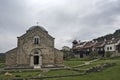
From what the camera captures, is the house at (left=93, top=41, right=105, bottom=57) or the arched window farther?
the house at (left=93, top=41, right=105, bottom=57)

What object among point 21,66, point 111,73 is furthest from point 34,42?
point 111,73

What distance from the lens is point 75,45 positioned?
4668 inches

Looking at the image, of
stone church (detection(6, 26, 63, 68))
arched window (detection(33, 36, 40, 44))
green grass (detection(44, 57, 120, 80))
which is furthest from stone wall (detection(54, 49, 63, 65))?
green grass (detection(44, 57, 120, 80))

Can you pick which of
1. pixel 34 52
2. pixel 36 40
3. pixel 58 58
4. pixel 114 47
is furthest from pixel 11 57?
pixel 114 47

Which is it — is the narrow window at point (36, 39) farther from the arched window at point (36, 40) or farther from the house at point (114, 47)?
the house at point (114, 47)

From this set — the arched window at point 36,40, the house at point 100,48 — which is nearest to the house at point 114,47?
the house at point 100,48

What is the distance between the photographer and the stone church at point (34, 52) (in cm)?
5853

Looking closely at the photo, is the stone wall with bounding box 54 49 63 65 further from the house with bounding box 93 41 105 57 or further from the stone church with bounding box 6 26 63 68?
the house with bounding box 93 41 105 57

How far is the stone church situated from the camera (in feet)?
192

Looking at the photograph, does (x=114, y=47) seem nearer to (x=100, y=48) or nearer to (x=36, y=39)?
(x=100, y=48)

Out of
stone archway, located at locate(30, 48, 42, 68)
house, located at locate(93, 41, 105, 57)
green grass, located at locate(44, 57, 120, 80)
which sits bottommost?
green grass, located at locate(44, 57, 120, 80)

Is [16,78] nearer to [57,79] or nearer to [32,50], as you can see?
[57,79]

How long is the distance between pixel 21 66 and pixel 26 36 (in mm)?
8052

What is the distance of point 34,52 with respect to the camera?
198ft
